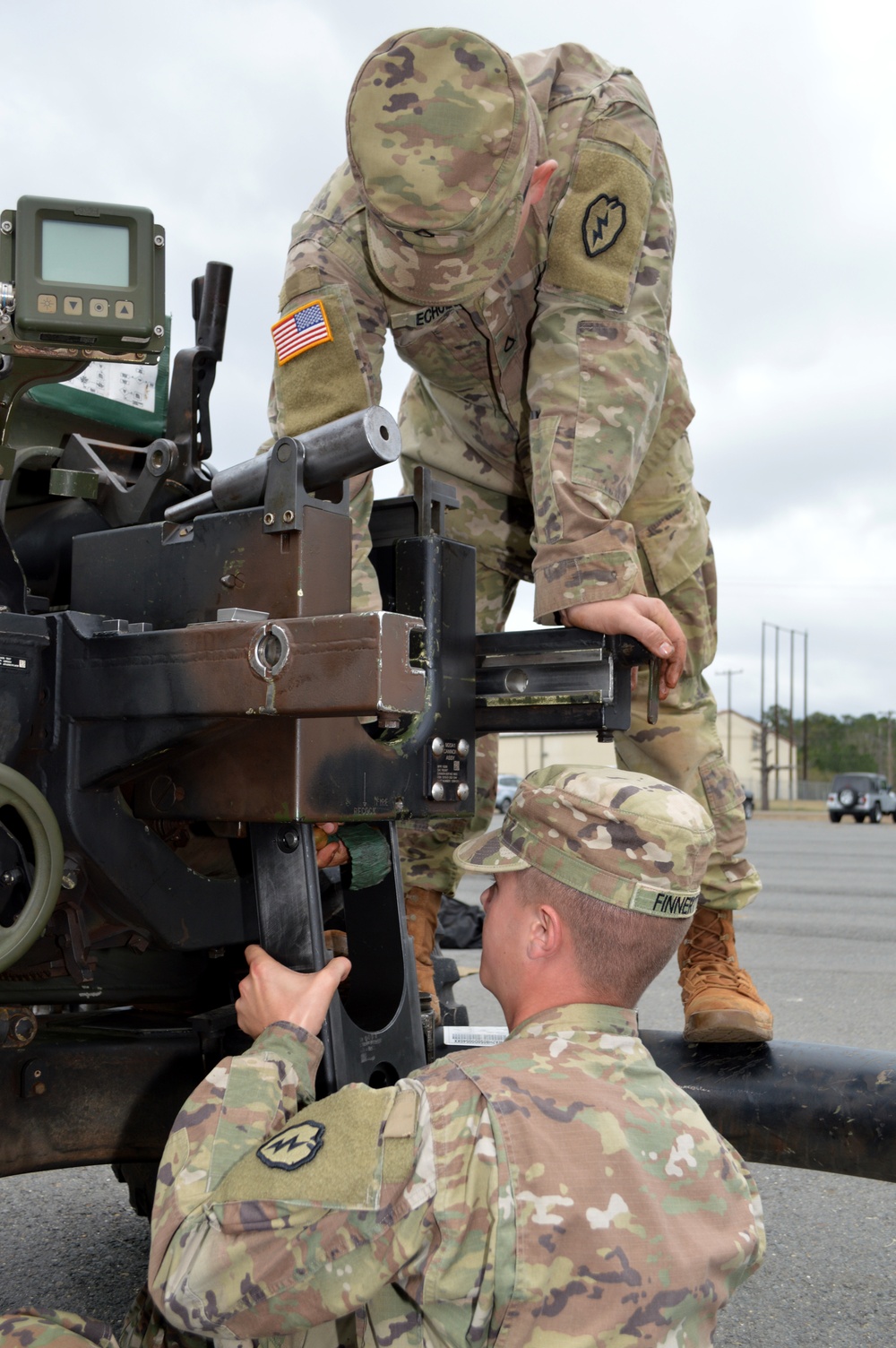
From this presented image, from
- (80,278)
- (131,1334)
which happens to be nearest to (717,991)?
(131,1334)

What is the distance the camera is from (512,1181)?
158cm

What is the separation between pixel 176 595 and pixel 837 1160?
1.71 meters

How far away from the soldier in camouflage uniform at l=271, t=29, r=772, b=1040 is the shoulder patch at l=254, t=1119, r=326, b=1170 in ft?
3.56

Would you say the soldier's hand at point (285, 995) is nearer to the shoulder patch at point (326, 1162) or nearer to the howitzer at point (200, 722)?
the howitzer at point (200, 722)

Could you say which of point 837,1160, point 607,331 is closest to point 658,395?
point 607,331

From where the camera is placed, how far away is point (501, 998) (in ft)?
6.25

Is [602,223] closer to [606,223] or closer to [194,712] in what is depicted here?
[606,223]

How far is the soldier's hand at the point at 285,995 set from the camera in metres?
2.02

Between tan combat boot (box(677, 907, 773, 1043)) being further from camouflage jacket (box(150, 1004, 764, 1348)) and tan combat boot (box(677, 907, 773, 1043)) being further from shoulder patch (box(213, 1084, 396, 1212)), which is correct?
shoulder patch (box(213, 1084, 396, 1212))

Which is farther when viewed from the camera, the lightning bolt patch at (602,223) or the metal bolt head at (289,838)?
the lightning bolt patch at (602,223)

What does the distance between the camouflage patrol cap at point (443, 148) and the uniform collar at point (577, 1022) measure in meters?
1.53

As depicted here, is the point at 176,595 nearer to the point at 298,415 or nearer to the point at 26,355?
the point at 26,355

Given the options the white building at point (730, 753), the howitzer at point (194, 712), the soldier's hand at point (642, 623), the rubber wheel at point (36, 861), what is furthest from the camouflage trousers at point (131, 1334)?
the white building at point (730, 753)

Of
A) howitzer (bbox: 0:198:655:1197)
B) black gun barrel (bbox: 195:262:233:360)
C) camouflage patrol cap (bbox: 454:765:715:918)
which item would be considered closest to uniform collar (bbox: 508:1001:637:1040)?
camouflage patrol cap (bbox: 454:765:715:918)
